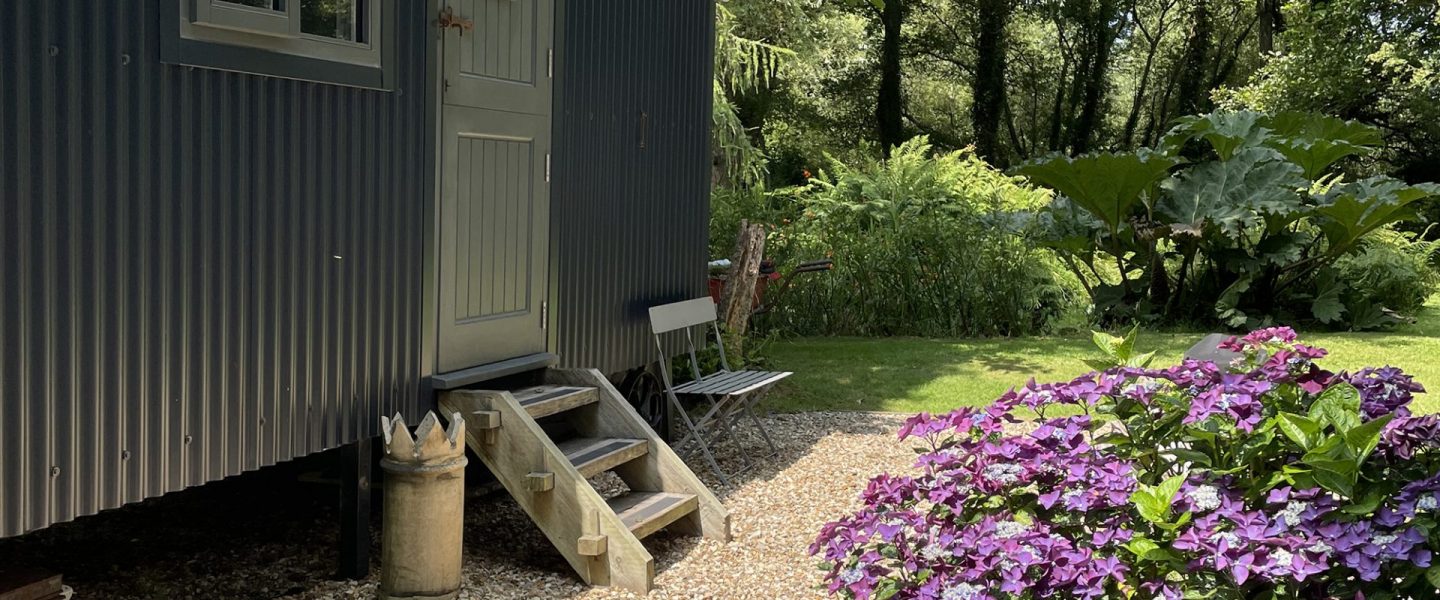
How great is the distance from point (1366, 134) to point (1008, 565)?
1100cm

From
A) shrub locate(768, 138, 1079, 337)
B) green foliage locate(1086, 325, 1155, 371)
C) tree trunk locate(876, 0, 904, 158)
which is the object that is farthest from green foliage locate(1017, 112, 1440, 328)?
tree trunk locate(876, 0, 904, 158)

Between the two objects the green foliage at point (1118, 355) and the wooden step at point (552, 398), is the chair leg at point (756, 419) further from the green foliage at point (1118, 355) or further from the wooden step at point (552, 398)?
the green foliage at point (1118, 355)

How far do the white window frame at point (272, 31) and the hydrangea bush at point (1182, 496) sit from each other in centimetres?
231

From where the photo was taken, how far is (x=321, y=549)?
5707 mm

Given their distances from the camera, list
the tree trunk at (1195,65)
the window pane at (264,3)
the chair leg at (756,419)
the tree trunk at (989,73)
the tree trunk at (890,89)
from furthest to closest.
→ the tree trunk at (1195,65) < the tree trunk at (989,73) < the tree trunk at (890,89) < the chair leg at (756,419) < the window pane at (264,3)

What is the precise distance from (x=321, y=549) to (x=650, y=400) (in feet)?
8.29

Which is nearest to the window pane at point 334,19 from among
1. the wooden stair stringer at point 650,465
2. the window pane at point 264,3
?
the window pane at point 264,3

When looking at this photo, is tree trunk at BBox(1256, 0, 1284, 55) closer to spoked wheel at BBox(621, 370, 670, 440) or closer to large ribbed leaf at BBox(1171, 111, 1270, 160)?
large ribbed leaf at BBox(1171, 111, 1270, 160)

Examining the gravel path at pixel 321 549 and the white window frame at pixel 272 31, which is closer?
the white window frame at pixel 272 31

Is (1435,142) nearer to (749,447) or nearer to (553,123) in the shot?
(749,447)

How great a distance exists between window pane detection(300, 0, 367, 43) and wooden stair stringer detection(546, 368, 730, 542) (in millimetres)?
1944

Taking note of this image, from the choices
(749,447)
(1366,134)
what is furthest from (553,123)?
(1366,134)

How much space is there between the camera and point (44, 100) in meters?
3.66

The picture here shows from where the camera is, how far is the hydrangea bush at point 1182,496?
3.38 m
